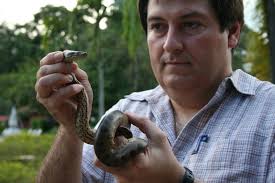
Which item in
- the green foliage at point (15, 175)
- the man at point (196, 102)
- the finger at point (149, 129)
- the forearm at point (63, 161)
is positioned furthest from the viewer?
the green foliage at point (15, 175)

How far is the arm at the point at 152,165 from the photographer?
195 cm

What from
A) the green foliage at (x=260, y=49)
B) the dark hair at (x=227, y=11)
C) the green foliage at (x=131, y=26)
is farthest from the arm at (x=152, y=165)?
the green foliage at (x=131, y=26)

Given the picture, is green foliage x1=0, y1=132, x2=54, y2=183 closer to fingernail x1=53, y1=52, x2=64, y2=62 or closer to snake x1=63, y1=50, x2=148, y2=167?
fingernail x1=53, y1=52, x2=64, y2=62

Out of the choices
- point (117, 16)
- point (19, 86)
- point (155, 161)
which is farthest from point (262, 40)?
point (19, 86)

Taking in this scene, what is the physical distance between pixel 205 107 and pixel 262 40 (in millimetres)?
8456

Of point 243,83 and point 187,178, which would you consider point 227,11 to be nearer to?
point 243,83

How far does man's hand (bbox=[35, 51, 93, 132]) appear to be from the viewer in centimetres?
218

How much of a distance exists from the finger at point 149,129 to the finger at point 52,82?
31 centimetres

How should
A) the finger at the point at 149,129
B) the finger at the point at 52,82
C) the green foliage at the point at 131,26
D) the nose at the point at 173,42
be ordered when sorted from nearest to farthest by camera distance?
1. the finger at the point at 149,129
2. the finger at the point at 52,82
3. the nose at the point at 173,42
4. the green foliage at the point at 131,26

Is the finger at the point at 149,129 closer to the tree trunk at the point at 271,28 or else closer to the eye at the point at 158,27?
the eye at the point at 158,27

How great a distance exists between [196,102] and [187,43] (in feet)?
1.03

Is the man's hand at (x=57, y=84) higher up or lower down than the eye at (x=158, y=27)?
lower down

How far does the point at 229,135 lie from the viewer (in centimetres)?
241

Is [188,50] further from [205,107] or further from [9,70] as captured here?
[9,70]
